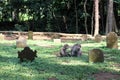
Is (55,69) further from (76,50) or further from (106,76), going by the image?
(76,50)

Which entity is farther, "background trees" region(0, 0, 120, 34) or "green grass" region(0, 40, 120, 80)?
"background trees" region(0, 0, 120, 34)

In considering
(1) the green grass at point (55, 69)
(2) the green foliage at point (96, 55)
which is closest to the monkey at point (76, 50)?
(1) the green grass at point (55, 69)

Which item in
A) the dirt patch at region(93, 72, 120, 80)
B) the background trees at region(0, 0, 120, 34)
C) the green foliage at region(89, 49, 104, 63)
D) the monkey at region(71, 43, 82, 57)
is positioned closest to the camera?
the dirt patch at region(93, 72, 120, 80)

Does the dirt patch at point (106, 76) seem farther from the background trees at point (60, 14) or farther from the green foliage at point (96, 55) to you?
the background trees at point (60, 14)

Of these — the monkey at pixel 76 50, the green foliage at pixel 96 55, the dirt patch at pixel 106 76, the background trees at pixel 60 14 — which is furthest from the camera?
the background trees at pixel 60 14

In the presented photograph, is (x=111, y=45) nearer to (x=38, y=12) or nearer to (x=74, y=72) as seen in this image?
(x=74, y=72)

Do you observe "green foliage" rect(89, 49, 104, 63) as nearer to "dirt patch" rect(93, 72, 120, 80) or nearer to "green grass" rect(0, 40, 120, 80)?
"green grass" rect(0, 40, 120, 80)

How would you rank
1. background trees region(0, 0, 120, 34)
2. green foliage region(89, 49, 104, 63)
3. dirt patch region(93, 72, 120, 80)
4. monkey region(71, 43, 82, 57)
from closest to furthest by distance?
dirt patch region(93, 72, 120, 80) → green foliage region(89, 49, 104, 63) → monkey region(71, 43, 82, 57) → background trees region(0, 0, 120, 34)

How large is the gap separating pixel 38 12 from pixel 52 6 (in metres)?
1.93

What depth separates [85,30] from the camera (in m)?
37.1

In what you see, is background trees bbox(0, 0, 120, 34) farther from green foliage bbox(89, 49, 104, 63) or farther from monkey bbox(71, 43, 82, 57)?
green foliage bbox(89, 49, 104, 63)

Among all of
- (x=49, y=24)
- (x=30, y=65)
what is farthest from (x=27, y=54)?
(x=49, y=24)

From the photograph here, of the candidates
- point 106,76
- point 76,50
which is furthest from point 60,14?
point 106,76

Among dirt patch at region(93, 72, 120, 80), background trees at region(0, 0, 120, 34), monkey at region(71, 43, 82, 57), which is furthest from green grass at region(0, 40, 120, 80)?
background trees at region(0, 0, 120, 34)
